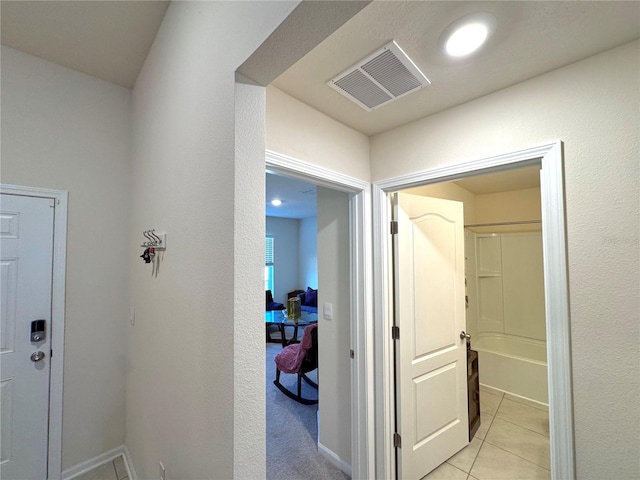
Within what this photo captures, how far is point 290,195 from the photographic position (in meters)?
4.59

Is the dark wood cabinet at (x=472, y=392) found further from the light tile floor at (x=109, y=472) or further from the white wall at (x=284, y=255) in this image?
the white wall at (x=284, y=255)

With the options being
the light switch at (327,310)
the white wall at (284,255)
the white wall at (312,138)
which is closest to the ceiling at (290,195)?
the white wall at (284,255)

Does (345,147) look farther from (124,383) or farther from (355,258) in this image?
(124,383)

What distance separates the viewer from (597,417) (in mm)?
1124

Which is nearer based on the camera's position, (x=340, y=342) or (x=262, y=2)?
(x=262, y=2)

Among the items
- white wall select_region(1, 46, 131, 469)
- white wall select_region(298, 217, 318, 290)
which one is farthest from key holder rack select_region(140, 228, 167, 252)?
white wall select_region(298, 217, 318, 290)

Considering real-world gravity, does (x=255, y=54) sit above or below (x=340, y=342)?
above

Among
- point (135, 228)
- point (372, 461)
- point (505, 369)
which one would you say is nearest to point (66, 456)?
point (135, 228)

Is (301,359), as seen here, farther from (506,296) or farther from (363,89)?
(506,296)

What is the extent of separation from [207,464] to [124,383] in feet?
5.46

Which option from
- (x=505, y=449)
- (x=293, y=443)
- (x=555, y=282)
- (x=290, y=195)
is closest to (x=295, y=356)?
(x=293, y=443)

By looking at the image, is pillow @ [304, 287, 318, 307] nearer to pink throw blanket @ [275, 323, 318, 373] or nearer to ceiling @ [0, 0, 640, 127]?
pink throw blanket @ [275, 323, 318, 373]

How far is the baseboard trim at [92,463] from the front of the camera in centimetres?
182

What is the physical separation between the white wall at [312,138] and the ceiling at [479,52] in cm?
8
